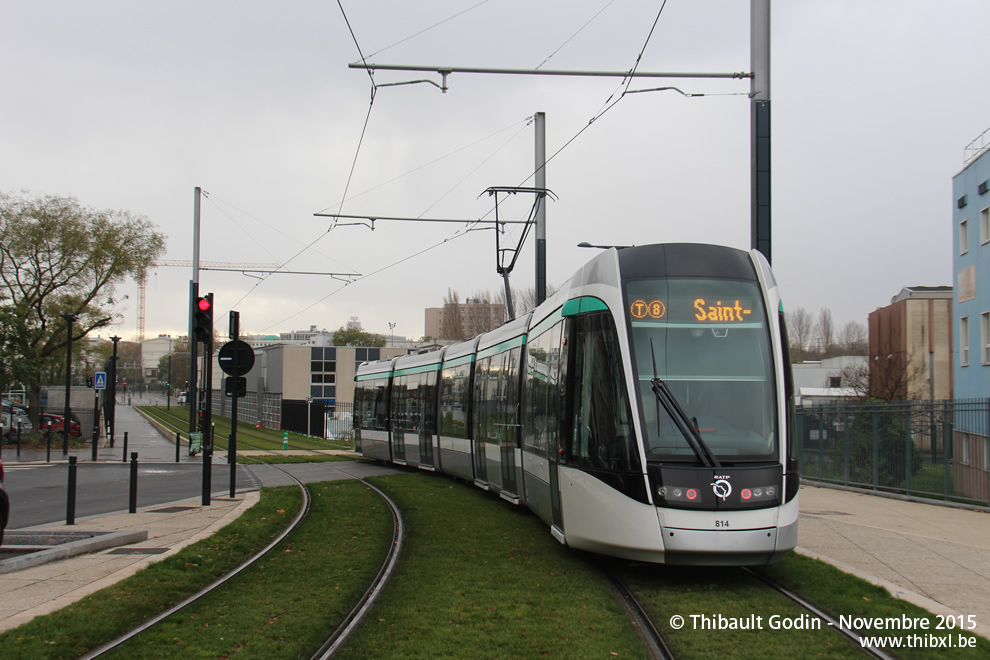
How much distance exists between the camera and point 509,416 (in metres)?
13.5

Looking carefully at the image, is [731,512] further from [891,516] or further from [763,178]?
[891,516]

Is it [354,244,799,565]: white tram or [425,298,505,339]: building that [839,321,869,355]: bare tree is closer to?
[425,298,505,339]: building

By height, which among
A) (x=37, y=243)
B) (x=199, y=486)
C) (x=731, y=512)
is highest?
(x=37, y=243)

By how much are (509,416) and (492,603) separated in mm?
6330

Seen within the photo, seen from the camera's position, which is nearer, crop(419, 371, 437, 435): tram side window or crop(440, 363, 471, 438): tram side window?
crop(440, 363, 471, 438): tram side window

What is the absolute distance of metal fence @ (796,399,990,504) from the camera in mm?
15758

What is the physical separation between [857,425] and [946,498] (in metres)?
3.86

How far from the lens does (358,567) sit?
905 centimetres

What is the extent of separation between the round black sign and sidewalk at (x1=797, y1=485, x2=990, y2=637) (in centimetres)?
984

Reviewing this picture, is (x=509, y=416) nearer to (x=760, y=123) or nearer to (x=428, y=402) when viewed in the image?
(x=760, y=123)

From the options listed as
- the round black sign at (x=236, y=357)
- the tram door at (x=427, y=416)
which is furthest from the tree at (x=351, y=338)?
the round black sign at (x=236, y=357)

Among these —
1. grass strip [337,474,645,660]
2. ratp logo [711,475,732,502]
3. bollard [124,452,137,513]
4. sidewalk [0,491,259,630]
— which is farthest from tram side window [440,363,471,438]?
ratp logo [711,475,732,502]

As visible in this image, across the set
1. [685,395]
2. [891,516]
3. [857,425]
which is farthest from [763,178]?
[857,425]

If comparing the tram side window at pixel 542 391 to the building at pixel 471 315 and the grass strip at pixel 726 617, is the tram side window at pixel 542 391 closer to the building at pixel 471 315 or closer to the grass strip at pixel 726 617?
the grass strip at pixel 726 617
